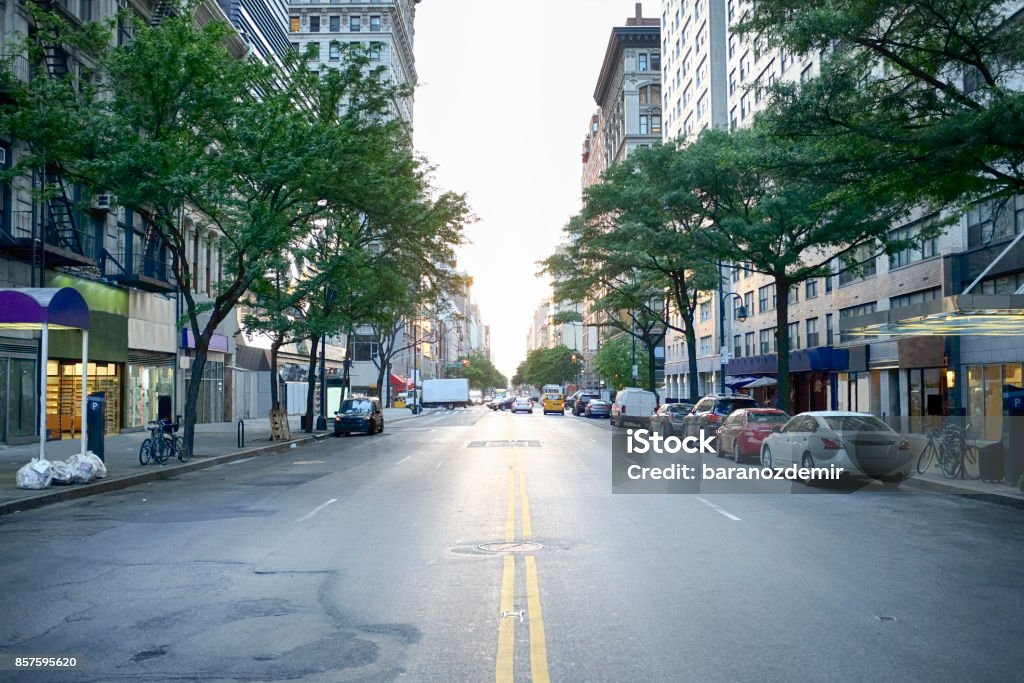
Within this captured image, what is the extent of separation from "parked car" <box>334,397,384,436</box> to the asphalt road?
23.5 m

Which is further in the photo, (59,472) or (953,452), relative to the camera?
(953,452)

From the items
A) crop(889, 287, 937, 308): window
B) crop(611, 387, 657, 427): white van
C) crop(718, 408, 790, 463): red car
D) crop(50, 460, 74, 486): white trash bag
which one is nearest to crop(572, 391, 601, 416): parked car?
crop(611, 387, 657, 427): white van

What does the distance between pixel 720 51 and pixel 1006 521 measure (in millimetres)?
57344

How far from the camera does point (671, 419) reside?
35.3 metres

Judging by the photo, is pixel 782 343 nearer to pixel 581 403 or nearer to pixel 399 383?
pixel 581 403

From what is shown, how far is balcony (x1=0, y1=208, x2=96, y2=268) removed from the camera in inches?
1037

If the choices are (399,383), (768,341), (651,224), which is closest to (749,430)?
(651,224)

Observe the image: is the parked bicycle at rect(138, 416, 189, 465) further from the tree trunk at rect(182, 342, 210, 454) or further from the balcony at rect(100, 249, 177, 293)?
the balcony at rect(100, 249, 177, 293)

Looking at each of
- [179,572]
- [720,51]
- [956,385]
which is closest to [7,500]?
[179,572]

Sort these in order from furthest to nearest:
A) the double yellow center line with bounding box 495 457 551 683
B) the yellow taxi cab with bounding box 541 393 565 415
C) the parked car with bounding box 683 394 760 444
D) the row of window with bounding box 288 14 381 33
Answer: the row of window with bounding box 288 14 381 33, the yellow taxi cab with bounding box 541 393 565 415, the parked car with bounding box 683 394 760 444, the double yellow center line with bounding box 495 457 551 683

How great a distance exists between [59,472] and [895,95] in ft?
55.7

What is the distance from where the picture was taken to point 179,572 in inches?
365

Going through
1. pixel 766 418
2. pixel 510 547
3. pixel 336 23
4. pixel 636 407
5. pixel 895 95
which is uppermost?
pixel 336 23

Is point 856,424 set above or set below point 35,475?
above
